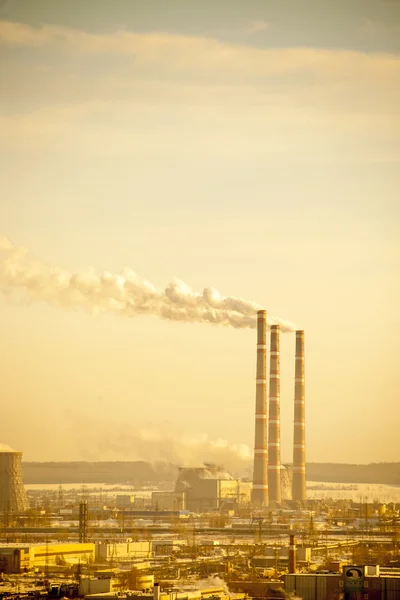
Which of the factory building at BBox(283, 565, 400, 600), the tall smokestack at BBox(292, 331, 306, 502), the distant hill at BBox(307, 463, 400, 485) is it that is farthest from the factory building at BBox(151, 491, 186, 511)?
the factory building at BBox(283, 565, 400, 600)

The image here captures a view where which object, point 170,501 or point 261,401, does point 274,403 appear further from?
point 170,501

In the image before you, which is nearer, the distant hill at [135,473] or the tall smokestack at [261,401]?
the tall smokestack at [261,401]

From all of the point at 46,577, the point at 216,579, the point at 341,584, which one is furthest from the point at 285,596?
the point at 46,577

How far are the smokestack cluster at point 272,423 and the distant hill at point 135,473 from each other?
17.9m

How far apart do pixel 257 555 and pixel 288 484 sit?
2741cm

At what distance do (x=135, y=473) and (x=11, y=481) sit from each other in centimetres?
3884

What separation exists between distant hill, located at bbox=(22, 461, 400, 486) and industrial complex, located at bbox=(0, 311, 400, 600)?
3385 mm

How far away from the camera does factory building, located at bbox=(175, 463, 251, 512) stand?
6775 centimetres

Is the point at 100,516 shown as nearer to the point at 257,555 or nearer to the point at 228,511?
the point at 228,511

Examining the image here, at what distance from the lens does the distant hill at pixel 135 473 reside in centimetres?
8369

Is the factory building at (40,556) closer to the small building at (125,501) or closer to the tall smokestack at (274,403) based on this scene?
the tall smokestack at (274,403)

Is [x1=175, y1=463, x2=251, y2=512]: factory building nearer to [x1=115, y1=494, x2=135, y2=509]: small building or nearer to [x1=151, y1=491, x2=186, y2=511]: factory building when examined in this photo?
[x1=151, y1=491, x2=186, y2=511]: factory building

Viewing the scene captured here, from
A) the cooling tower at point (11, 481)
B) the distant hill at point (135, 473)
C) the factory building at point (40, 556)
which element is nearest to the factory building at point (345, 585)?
the factory building at point (40, 556)

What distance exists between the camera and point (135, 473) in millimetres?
92812
